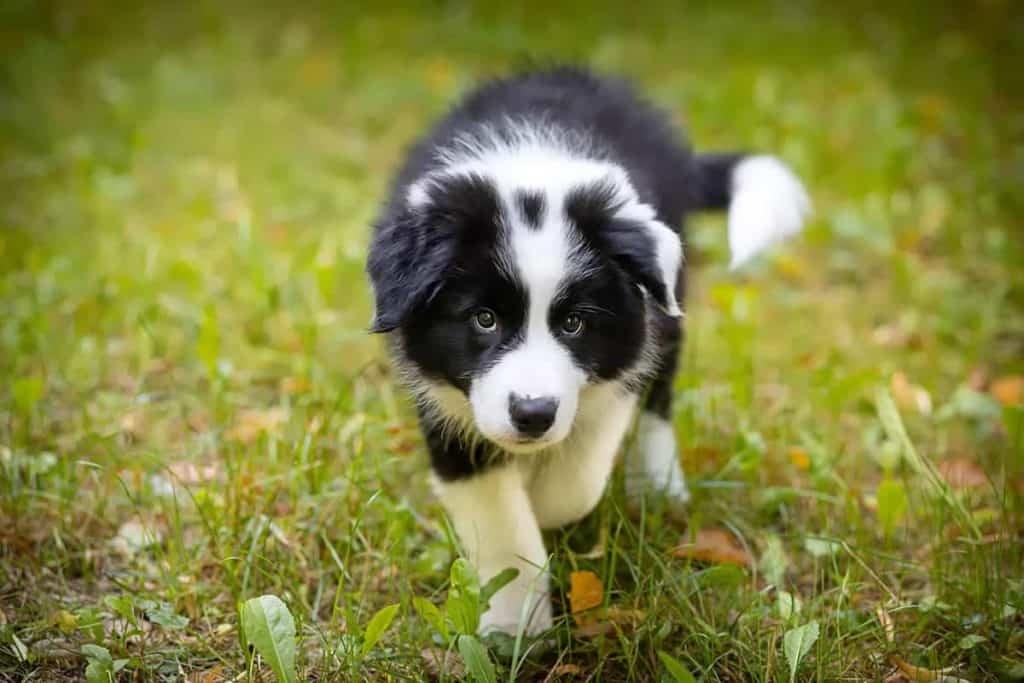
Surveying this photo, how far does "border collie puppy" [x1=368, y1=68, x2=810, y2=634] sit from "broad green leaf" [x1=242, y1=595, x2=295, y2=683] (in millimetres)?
466

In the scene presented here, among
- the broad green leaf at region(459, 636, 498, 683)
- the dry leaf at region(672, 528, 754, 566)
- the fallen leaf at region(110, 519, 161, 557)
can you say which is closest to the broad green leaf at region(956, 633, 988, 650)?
the dry leaf at region(672, 528, 754, 566)

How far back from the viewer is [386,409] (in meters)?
3.27

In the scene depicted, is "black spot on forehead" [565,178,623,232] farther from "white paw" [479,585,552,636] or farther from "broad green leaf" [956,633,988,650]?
"broad green leaf" [956,633,988,650]

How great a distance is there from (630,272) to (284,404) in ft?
4.40

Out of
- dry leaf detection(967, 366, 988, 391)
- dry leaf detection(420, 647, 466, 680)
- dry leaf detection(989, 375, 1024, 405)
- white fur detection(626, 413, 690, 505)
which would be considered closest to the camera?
dry leaf detection(420, 647, 466, 680)

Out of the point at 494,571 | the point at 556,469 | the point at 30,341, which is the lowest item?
the point at 494,571

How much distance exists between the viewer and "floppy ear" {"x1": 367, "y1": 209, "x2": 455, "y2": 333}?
7.34 ft

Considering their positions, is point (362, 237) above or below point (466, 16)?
below

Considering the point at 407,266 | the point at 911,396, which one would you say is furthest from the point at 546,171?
the point at 911,396

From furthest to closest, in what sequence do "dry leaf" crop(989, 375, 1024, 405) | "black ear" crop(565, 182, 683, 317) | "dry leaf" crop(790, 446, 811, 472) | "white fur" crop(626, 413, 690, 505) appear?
"dry leaf" crop(989, 375, 1024, 405) < "dry leaf" crop(790, 446, 811, 472) < "white fur" crop(626, 413, 690, 505) < "black ear" crop(565, 182, 683, 317)

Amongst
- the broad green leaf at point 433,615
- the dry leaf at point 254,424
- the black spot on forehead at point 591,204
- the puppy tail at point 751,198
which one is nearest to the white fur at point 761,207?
the puppy tail at point 751,198

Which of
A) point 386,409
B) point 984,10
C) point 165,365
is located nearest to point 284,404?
point 386,409

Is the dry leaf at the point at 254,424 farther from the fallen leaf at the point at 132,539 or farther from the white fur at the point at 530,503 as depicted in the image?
the white fur at the point at 530,503

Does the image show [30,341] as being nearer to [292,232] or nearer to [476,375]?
[292,232]
